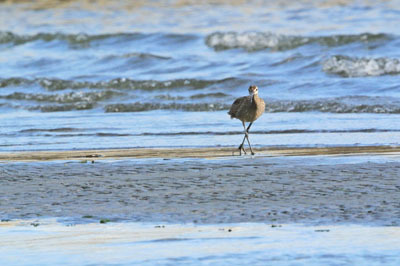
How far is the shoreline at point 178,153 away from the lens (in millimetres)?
10773

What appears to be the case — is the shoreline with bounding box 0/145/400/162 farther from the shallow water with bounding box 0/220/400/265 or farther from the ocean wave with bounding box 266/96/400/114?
the ocean wave with bounding box 266/96/400/114

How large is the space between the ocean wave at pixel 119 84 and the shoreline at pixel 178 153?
28.4ft

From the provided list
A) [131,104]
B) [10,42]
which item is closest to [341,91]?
[131,104]

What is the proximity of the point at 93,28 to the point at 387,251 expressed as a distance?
29625 mm

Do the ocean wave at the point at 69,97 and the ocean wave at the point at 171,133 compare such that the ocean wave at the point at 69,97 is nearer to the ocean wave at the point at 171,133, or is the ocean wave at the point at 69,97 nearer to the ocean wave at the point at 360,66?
the ocean wave at the point at 360,66

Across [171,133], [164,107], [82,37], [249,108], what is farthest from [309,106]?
[82,37]

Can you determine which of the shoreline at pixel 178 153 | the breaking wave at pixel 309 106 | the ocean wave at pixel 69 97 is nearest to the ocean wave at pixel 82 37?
the ocean wave at pixel 69 97

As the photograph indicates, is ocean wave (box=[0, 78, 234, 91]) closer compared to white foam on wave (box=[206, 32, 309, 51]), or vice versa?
ocean wave (box=[0, 78, 234, 91])

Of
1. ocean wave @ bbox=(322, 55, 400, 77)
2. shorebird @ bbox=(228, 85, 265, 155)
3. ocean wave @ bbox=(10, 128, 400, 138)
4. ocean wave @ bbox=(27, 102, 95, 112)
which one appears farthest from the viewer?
ocean wave @ bbox=(322, 55, 400, 77)

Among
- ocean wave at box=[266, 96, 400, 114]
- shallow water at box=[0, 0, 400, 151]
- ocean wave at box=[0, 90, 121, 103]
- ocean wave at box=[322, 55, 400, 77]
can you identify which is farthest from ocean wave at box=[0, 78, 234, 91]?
ocean wave at box=[266, 96, 400, 114]

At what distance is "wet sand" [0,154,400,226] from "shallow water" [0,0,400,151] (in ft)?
7.14

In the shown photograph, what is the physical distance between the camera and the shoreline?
35.3ft

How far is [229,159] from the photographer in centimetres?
1052

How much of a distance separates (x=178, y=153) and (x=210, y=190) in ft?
9.37
